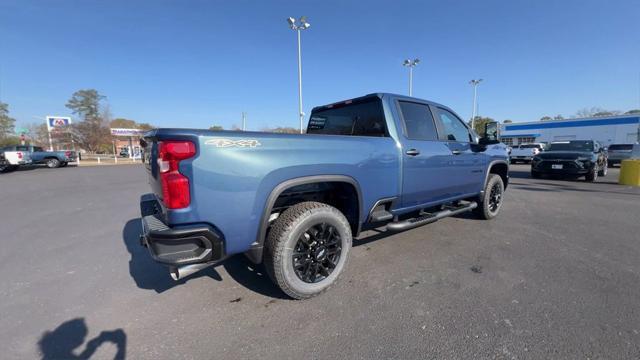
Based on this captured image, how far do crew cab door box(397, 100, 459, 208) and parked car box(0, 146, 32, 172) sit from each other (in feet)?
75.8

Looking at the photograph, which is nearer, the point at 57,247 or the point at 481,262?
the point at 481,262

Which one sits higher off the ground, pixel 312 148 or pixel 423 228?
pixel 312 148

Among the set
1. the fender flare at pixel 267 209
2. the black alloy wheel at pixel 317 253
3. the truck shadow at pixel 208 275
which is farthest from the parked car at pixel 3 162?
the black alloy wheel at pixel 317 253

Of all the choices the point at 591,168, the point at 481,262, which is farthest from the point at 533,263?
the point at 591,168

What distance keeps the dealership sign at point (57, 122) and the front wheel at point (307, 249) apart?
48662 mm

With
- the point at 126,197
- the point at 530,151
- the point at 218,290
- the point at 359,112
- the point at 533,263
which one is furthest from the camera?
the point at 530,151

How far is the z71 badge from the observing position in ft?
6.68

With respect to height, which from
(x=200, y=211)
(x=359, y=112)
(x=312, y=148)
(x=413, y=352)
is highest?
(x=359, y=112)

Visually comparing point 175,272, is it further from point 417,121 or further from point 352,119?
point 417,121

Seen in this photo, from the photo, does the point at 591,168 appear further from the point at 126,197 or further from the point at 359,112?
the point at 126,197

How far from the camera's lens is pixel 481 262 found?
3.37 m

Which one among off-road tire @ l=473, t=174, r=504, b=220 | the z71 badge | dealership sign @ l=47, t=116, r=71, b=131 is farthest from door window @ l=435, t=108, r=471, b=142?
dealership sign @ l=47, t=116, r=71, b=131

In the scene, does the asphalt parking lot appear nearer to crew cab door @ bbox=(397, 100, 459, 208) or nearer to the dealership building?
crew cab door @ bbox=(397, 100, 459, 208)

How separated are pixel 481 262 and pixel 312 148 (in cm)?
253
